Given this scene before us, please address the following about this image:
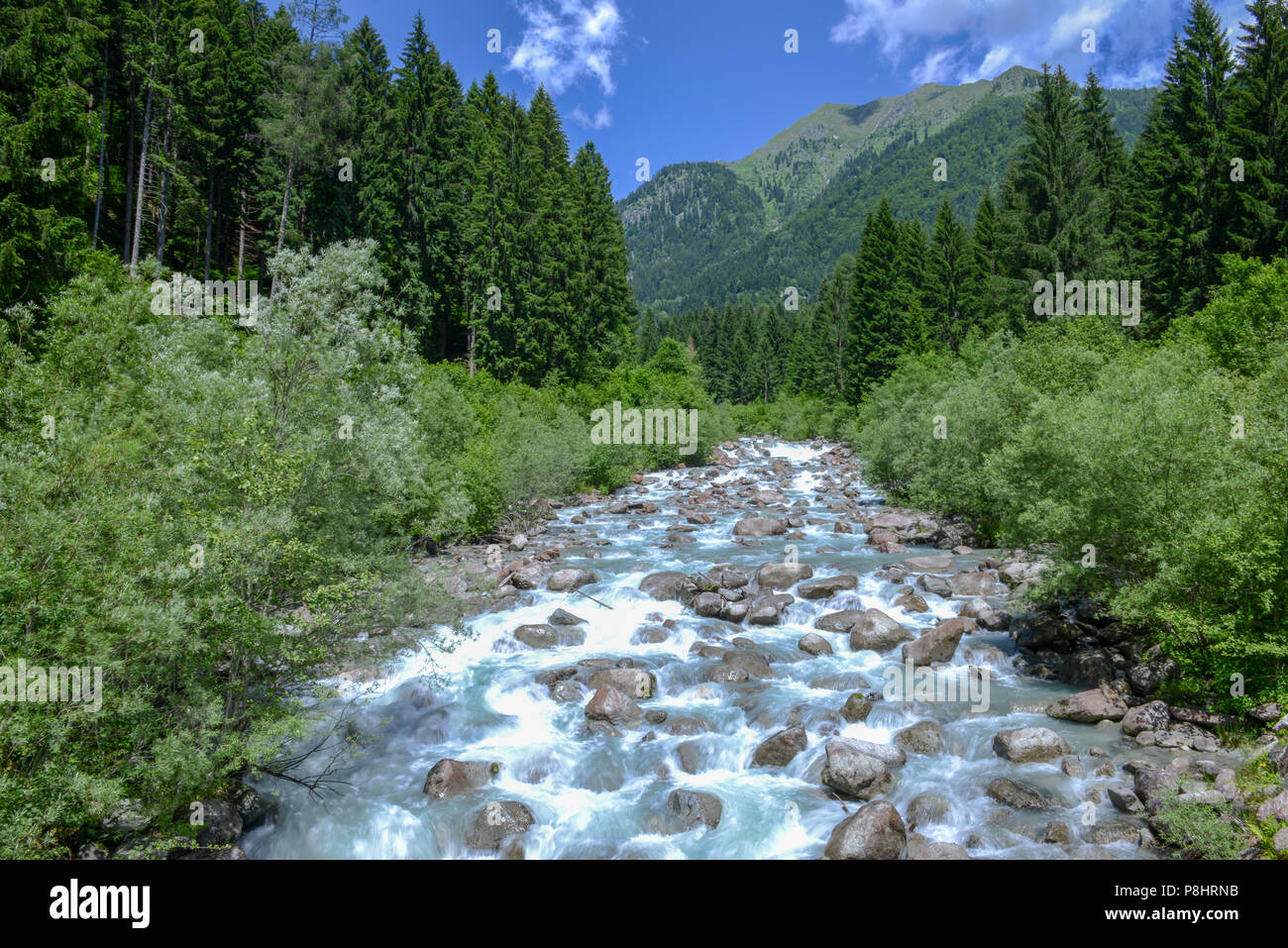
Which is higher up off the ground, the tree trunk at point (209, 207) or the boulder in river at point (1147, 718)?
the tree trunk at point (209, 207)

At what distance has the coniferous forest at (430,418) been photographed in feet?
28.3

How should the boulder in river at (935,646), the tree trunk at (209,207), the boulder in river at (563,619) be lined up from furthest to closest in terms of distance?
the tree trunk at (209,207) < the boulder in river at (563,619) < the boulder in river at (935,646)

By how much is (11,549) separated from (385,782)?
6.63 m

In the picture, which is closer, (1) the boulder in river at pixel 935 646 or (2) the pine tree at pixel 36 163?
(1) the boulder in river at pixel 935 646

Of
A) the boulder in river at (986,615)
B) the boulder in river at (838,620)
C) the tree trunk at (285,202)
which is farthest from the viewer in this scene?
the tree trunk at (285,202)

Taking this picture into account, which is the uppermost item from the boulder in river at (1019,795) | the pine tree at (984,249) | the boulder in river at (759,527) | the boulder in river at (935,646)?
the pine tree at (984,249)

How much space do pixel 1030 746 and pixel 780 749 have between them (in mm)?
4279

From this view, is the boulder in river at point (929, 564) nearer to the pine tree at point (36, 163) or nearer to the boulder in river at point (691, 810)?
the boulder in river at point (691, 810)

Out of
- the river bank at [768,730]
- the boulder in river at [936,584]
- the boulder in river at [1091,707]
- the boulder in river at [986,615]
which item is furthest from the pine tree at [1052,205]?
the boulder in river at [1091,707]

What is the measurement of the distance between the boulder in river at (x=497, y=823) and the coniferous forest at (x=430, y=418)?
3.7 inches

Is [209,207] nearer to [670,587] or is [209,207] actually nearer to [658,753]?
[670,587]

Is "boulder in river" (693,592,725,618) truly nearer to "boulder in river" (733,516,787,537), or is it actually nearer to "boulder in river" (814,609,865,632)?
"boulder in river" (814,609,865,632)

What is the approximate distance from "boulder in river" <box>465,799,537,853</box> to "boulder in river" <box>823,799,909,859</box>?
4608mm
